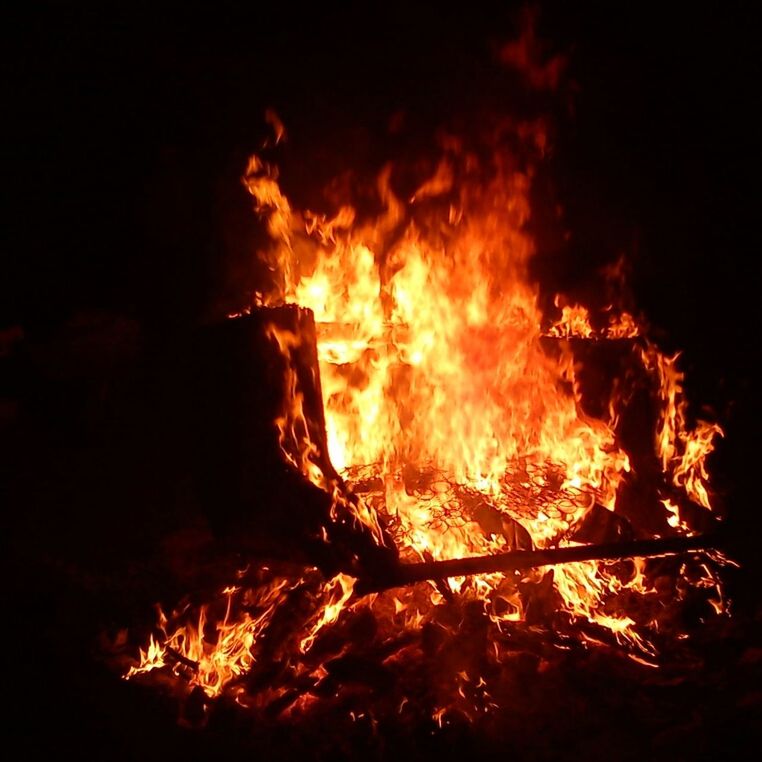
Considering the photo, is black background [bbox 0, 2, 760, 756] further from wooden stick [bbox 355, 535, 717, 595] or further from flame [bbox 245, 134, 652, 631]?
wooden stick [bbox 355, 535, 717, 595]

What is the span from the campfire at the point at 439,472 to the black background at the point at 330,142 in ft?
1.21

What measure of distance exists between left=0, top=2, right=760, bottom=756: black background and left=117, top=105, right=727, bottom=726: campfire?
0.37 m

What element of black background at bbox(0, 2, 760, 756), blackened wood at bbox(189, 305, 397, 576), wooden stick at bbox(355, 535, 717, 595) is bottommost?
wooden stick at bbox(355, 535, 717, 595)

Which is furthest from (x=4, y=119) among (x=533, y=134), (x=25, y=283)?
(x=533, y=134)

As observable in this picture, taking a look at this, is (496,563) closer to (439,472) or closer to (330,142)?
(439,472)

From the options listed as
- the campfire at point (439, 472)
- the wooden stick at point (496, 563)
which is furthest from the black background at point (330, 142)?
the wooden stick at point (496, 563)

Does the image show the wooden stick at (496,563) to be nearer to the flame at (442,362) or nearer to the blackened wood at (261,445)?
the blackened wood at (261,445)

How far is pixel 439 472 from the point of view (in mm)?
4918

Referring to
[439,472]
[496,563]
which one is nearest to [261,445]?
[496,563]

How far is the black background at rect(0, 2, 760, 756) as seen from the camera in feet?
15.3

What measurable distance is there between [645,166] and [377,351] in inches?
132

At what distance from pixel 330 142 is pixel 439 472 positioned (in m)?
3.03

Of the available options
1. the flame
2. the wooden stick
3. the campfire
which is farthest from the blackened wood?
the flame

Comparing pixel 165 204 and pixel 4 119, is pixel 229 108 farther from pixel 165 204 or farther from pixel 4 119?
pixel 4 119
